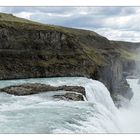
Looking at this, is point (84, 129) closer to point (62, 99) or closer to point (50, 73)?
point (62, 99)

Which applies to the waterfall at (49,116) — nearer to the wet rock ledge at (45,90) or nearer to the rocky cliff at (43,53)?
the wet rock ledge at (45,90)

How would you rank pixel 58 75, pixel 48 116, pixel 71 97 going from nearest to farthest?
pixel 48 116 → pixel 71 97 → pixel 58 75

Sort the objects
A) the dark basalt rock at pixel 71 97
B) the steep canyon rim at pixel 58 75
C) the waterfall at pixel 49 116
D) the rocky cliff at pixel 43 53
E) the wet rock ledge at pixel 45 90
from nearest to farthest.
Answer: the waterfall at pixel 49 116 → the steep canyon rim at pixel 58 75 → the dark basalt rock at pixel 71 97 → the wet rock ledge at pixel 45 90 → the rocky cliff at pixel 43 53

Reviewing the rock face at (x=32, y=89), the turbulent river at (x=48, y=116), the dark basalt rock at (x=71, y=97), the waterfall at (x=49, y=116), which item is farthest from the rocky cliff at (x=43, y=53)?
the waterfall at (x=49, y=116)

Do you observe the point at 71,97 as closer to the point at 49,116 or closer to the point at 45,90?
the point at 45,90

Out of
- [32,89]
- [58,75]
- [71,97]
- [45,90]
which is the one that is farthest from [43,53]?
[71,97]

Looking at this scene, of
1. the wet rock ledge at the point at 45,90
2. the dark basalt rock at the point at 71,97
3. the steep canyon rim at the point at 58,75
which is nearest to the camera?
the steep canyon rim at the point at 58,75

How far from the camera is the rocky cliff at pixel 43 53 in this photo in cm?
4372

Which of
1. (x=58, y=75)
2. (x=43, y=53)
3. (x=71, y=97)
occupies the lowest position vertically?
(x=58, y=75)

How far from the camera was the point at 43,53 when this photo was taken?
47.0 m

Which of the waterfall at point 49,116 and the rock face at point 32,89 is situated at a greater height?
the waterfall at point 49,116

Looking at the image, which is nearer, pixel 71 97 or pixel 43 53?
pixel 71 97

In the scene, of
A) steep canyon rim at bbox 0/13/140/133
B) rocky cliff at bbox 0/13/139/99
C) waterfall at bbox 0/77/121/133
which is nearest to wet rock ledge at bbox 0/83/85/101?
steep canyon rim at bbox 0/13/140/133

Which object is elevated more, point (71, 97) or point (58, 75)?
point (71, 97)
